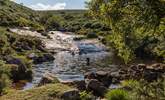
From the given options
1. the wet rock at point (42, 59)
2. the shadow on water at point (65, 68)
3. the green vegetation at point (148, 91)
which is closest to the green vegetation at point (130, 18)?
the green vegetation at point (148, 91)

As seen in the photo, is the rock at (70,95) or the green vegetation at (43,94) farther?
the rock at (70,95)

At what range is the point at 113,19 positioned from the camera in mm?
21641

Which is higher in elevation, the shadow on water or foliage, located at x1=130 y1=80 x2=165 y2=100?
the shadow on water

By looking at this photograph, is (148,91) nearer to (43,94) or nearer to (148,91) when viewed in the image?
(148,91)

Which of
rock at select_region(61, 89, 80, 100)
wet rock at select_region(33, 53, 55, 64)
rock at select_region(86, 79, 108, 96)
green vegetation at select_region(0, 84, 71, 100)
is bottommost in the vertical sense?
rock at select_region(86, 79, 108, 96)

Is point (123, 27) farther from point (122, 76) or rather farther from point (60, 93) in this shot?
point (122, 76)

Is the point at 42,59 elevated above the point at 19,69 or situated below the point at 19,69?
above

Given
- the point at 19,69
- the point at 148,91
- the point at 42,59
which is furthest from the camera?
the point at 42,59

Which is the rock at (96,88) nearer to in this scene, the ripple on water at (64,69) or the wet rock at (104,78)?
the wet rock at (104,78)

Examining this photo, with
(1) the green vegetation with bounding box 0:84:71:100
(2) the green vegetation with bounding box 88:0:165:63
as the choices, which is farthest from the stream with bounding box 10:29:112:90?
(2) the green vegetation with bounding box 88:0:165:63

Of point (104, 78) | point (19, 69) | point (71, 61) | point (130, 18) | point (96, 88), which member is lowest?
point (96, 88)

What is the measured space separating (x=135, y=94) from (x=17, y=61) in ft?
125

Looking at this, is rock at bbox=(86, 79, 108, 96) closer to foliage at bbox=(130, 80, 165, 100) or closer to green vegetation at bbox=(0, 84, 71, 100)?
green vegetation at bbox=(0, 84, 71, 100)

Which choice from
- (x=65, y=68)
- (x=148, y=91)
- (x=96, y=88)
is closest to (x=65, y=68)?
(x=65, y=68)
